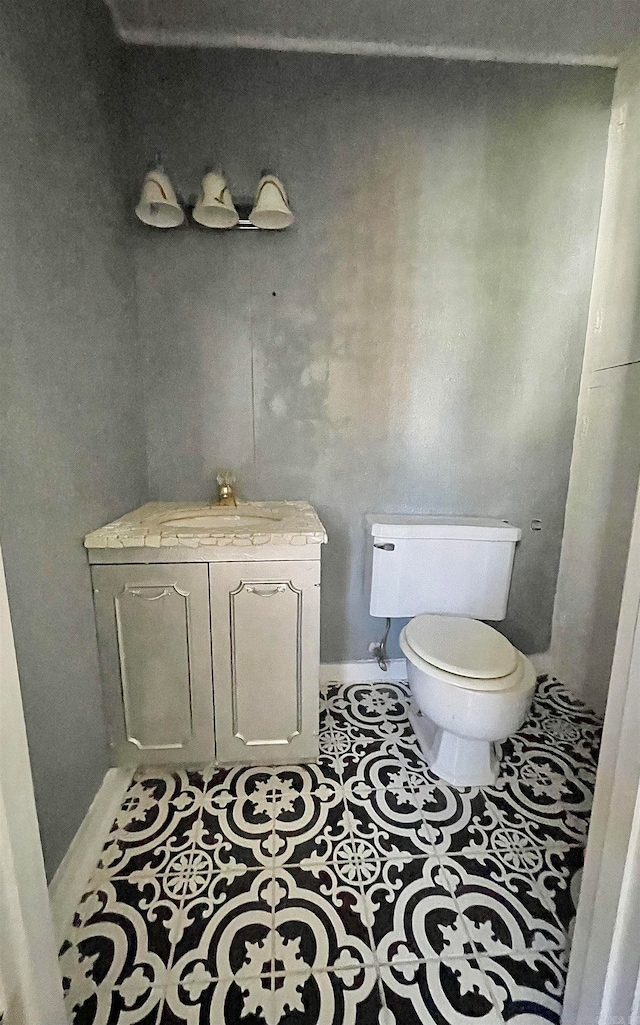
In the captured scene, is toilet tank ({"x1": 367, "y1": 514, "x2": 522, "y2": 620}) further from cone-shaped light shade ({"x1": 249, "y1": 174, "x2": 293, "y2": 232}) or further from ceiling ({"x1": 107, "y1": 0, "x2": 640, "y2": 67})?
ceiling ({"x1": 107, "y1": 0, "x2": 640, "y2": 67})

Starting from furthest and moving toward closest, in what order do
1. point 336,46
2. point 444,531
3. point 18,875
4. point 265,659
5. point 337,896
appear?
point 444,531, point 336,46, point 265,659, point 337,896, point 18,875

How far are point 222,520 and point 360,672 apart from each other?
97 cm

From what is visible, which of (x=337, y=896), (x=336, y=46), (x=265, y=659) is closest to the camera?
(x=337, y=896)

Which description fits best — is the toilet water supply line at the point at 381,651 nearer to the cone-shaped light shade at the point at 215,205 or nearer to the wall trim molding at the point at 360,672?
the wall trim molding at the point at 360,672

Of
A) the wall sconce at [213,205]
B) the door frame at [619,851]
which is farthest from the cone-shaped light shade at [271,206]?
the door frame at [619,851]

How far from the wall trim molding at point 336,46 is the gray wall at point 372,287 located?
33 millimetres

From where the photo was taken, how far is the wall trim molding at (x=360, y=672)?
6.81 feet

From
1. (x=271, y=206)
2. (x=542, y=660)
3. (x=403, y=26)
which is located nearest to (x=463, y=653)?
(x=542, y=660)

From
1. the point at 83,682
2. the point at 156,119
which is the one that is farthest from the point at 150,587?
the point at 156,119

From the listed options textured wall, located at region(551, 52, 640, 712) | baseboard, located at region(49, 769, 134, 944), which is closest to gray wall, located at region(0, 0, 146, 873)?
baseboard, located at region(49, 769, 134, 944)

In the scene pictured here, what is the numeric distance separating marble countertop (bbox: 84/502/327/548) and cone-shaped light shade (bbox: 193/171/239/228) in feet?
3.32

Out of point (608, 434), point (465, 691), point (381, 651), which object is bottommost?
point (381, 651)

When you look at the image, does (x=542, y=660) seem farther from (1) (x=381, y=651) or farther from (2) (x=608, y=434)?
(2) (x=608, y=434)

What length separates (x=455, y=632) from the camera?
163 centimetres
